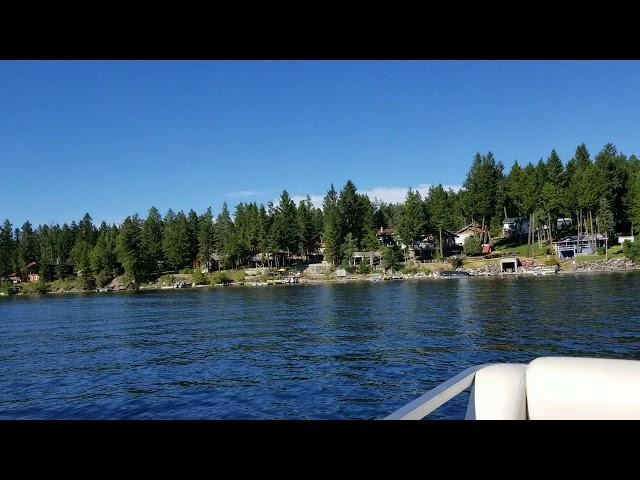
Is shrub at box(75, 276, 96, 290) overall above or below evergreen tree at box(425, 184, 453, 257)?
below

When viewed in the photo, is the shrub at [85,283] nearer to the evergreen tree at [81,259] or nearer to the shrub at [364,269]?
the evergreen tree at [81,259]

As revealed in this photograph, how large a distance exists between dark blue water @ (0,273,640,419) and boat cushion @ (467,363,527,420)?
21.6 feet

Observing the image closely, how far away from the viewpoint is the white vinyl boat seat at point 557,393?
2619 mm

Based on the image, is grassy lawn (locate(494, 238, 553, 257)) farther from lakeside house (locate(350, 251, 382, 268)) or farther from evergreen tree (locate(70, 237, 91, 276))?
evergreen tree (locate(70, 237, 91, 276))

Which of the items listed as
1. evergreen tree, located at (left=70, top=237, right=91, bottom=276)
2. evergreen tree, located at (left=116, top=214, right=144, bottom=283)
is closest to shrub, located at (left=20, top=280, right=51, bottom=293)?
evergreen tree, located at (left=70, top=237, right=91, bottom=276)

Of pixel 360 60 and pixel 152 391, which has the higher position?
pixel 360 60

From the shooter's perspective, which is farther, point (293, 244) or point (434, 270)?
point (293, 244)

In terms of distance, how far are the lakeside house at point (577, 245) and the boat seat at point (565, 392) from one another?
6974cm

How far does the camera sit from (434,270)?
69.9 meters

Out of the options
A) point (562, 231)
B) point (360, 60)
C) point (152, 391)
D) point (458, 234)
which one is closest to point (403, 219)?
point (458, 234)

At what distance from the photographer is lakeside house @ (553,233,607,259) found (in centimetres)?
6606
